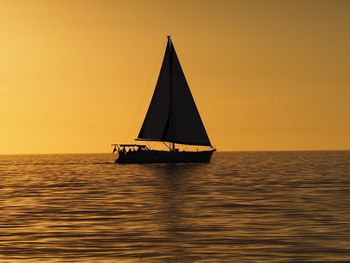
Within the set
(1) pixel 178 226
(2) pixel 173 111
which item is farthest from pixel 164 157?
(1) pixel 178 226

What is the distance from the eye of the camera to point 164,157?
11912cm

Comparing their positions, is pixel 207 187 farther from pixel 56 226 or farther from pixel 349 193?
pixel 56 226

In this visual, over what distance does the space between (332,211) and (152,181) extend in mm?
39154

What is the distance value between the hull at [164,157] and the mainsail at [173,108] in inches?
236

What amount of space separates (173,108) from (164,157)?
401 inches

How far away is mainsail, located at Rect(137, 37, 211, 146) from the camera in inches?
4417

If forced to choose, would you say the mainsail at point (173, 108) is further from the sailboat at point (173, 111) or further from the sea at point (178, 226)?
the sea at point (178, 226)

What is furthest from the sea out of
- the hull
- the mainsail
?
the hull

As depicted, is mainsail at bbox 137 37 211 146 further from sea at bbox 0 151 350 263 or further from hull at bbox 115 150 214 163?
sea at bbox 0 151 350 263

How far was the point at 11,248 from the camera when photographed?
94.5 feet

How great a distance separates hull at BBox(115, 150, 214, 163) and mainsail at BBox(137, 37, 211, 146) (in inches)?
236

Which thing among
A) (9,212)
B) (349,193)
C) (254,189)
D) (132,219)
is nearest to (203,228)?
(132,219)

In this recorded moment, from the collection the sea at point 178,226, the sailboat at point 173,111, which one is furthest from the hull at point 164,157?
the sea at point 178,226

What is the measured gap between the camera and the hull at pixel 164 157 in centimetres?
11881
